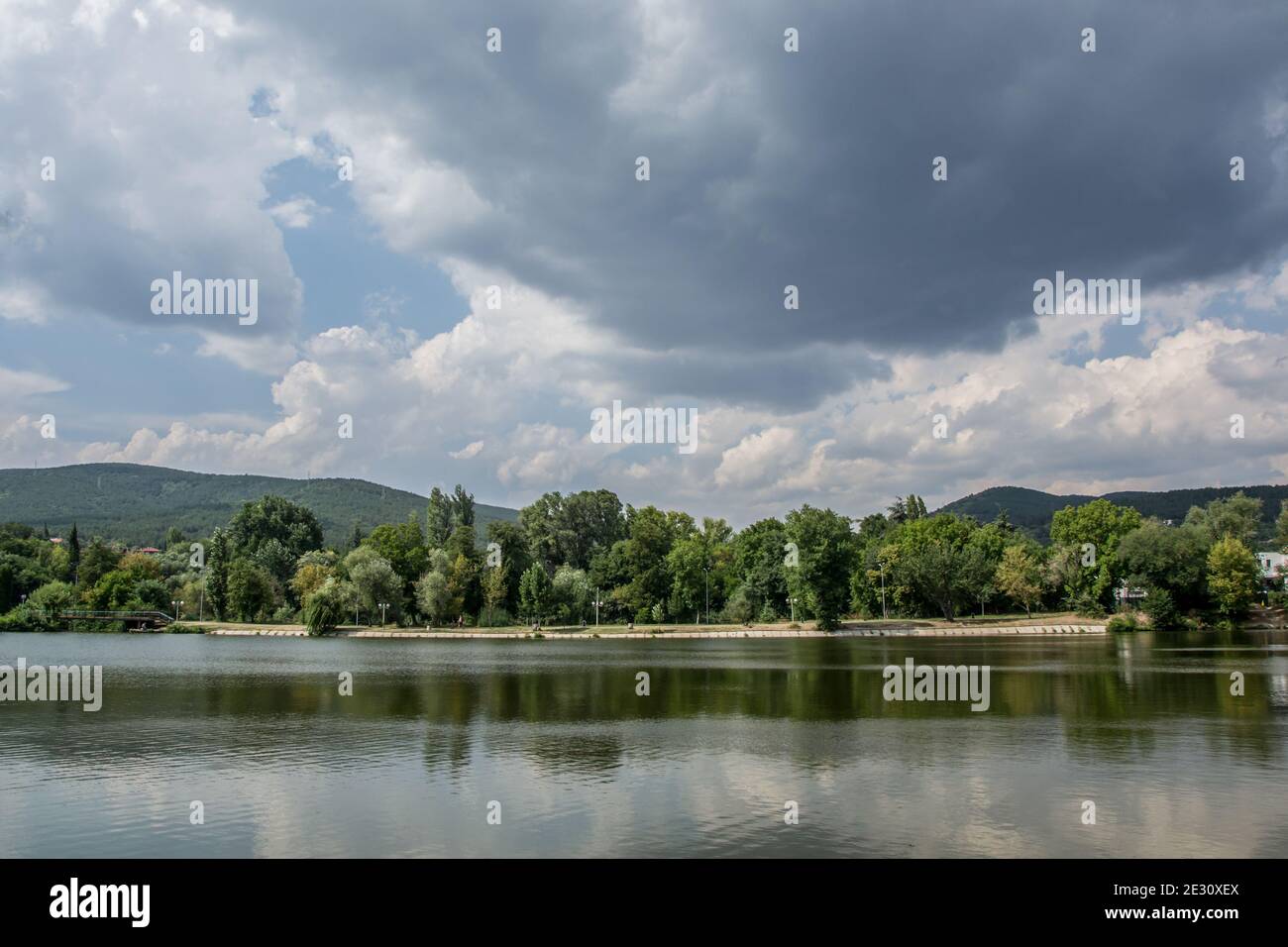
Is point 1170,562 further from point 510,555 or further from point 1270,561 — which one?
point 510,555

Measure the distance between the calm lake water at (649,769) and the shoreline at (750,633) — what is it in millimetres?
54330

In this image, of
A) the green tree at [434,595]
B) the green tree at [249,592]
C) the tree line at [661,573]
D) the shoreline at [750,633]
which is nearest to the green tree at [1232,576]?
the tree line at [661,573]

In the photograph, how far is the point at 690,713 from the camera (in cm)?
3269

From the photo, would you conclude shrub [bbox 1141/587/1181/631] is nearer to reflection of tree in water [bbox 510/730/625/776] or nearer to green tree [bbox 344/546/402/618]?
green tree [bbox 344/546/402/618]

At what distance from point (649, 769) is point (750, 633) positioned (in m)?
80.6

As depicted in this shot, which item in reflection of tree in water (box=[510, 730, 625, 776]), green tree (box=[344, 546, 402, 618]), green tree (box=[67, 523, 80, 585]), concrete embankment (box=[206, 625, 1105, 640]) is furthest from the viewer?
green tree (box=[67, 523, 80, 585])

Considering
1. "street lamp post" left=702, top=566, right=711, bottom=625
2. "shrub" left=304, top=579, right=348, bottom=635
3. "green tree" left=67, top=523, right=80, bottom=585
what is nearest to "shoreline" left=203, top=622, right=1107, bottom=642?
"shrub" left=304, top=579, right=348, bottom=635

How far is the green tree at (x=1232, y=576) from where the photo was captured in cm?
9700

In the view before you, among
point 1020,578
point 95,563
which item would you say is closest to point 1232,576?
point 1020,578

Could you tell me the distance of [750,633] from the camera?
10100 centimetres

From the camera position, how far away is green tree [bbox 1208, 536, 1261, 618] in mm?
97000

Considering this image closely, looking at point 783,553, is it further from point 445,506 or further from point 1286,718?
point 1286,718

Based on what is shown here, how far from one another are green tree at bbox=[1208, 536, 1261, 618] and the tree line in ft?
0.67
